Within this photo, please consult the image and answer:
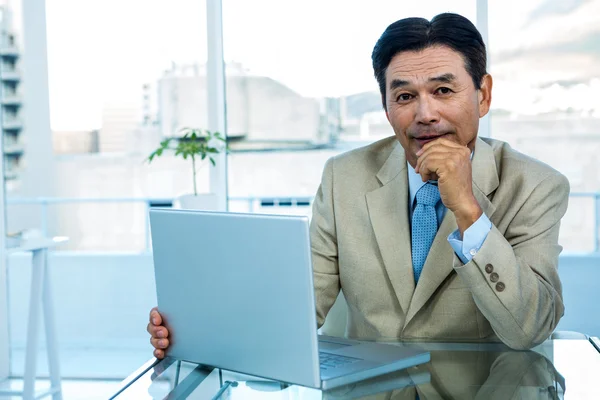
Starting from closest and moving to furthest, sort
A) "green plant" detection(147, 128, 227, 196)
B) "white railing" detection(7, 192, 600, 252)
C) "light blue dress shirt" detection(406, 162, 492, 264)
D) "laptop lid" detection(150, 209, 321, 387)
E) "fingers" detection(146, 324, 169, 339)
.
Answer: "laptop lid" detection(150, 209, 321, 387), "fingers" detection(146, 324, 169, 339), "light blue dress shirt" detection(406, 162, 492, 264), "green plant" detection(147, 128, 227, 196), "white railing" detection(7, 192, 600, 252)

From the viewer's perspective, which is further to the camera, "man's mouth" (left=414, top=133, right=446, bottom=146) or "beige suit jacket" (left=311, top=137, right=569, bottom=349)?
"man's mouth" (left=414, top=133, right=446, bottom=146)

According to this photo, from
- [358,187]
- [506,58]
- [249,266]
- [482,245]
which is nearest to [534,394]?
[482,245]

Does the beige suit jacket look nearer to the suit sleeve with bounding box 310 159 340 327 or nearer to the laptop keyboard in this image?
the suit sleeve with bounding box 310 159 340 327

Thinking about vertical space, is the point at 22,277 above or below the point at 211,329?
below

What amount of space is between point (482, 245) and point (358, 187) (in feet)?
1.65

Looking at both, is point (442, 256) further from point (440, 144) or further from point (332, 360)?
point (332, 360)

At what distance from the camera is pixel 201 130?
4.55 metres

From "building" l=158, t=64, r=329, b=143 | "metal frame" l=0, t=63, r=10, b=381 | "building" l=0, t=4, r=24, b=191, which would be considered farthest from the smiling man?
"building" l=0, t=4, r=24, b=191

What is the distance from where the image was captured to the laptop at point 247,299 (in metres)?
1.25

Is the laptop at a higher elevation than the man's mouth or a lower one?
lower

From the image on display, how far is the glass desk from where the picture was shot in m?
1.35

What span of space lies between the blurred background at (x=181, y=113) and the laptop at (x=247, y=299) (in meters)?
2.85

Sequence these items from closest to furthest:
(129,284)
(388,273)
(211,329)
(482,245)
Result: (211,329), (482,245), (388,273), (129,284)

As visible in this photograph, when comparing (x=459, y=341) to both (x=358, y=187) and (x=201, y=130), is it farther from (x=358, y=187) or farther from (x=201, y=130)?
(x=201, y=130)
